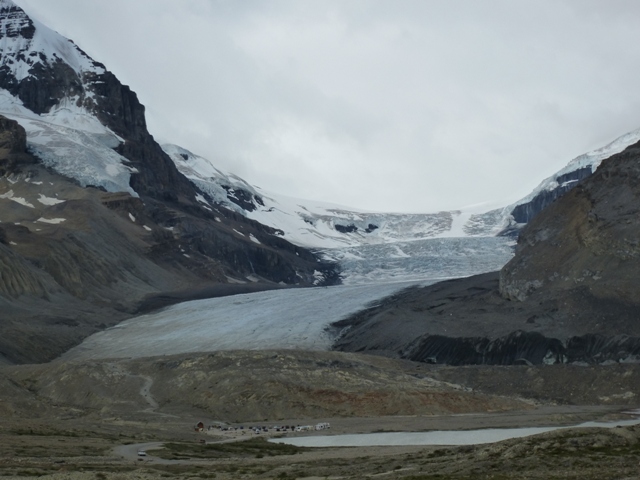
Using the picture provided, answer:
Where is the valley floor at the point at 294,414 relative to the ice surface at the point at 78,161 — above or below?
below

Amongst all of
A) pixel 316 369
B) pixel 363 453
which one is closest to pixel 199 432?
pixel 363 453

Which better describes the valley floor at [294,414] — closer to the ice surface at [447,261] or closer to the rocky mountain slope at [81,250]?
the rocky mountain slope at [81,250]

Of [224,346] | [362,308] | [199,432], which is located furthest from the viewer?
[362,308]

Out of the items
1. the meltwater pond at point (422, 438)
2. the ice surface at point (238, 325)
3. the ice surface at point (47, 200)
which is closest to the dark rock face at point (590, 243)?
the ice surface at point (238, 325)

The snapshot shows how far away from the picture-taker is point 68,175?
182500 millimetres

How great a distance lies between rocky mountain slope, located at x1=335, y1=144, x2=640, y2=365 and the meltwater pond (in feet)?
69.8

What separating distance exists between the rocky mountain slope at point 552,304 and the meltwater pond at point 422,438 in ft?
69.8

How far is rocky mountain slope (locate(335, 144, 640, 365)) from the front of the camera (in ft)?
245

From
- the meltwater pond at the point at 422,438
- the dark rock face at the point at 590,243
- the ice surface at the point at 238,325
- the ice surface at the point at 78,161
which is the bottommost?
the meltwater pond at the point at 422,438

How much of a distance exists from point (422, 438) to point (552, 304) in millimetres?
34494

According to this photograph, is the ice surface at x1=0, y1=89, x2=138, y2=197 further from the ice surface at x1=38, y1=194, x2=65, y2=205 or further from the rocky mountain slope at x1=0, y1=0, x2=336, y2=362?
the ice surface at x1=38, y1=194, x2=65, y2=205

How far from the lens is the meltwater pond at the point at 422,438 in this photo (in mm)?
48688

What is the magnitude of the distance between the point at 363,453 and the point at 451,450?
5.86 meters

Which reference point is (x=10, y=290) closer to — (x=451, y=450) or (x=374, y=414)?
(x=374, y=414)
